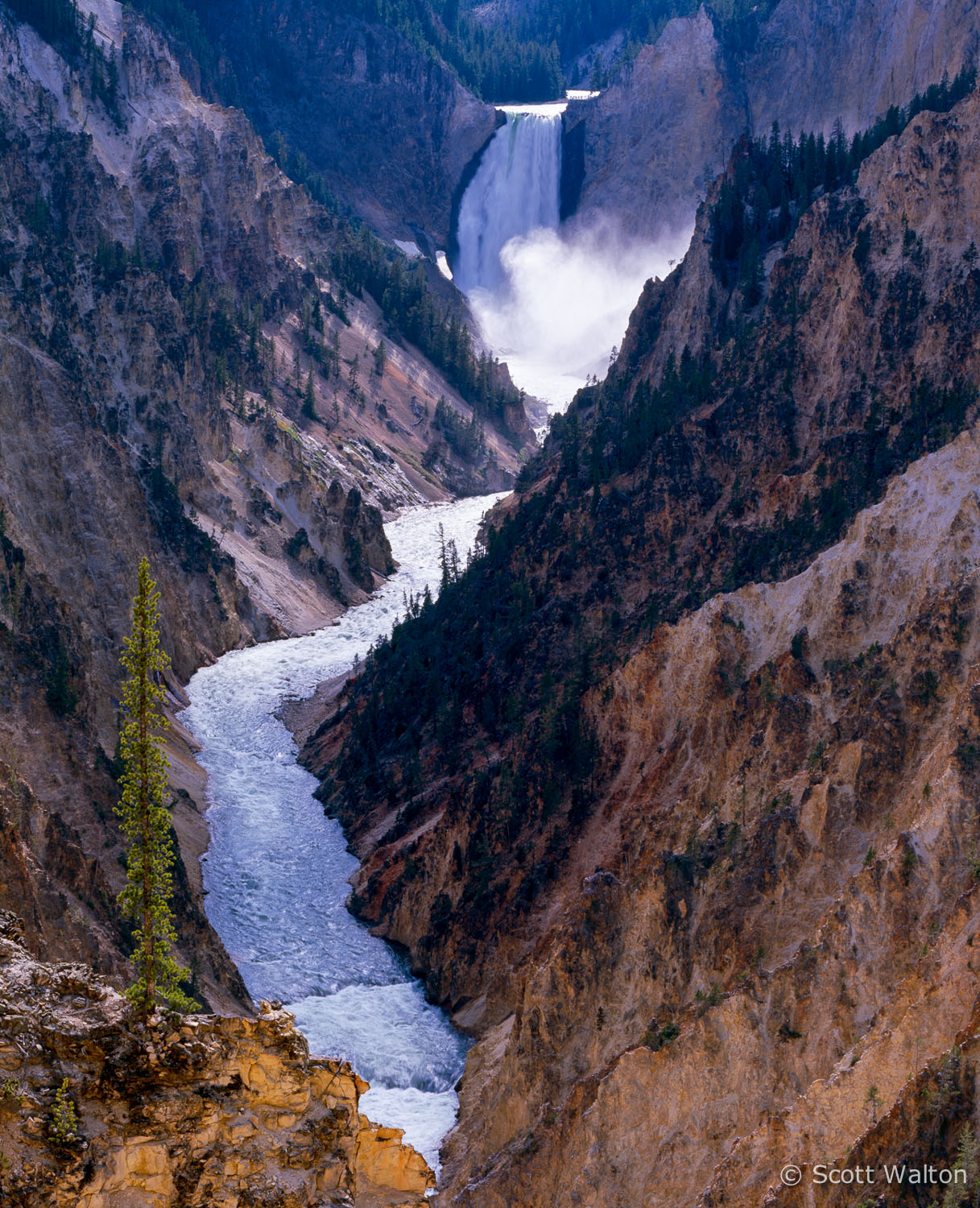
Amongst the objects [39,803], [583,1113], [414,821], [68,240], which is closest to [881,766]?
[583,1113]

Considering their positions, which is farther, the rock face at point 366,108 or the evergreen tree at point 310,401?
the rock face at point 366,108

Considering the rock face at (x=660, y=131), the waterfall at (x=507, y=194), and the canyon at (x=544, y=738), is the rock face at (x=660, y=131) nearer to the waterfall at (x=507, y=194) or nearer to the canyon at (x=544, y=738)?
the waterfall at (x=507, y=194)

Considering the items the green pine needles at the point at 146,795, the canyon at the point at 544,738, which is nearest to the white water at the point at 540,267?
the canyon at the point at 544,738

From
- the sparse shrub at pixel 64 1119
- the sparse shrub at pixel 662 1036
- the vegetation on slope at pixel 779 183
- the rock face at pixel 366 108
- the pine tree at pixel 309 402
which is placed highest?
the rock face at pixel 366 108

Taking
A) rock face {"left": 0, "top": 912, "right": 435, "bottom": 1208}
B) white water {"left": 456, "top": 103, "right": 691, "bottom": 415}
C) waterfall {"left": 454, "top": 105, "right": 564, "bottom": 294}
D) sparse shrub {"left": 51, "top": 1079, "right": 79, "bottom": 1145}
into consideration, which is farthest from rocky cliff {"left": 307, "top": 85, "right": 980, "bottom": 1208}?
waterfall {"left": 454, "top": 105, "right": 564, "bottom": 294}

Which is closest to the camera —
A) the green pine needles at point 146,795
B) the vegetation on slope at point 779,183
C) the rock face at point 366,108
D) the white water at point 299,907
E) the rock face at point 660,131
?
the green pine needles at point 146,795

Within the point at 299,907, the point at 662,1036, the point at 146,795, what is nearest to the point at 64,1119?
the point at 146,795

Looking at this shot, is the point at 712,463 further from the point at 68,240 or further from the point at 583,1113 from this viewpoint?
the point at 68,240
